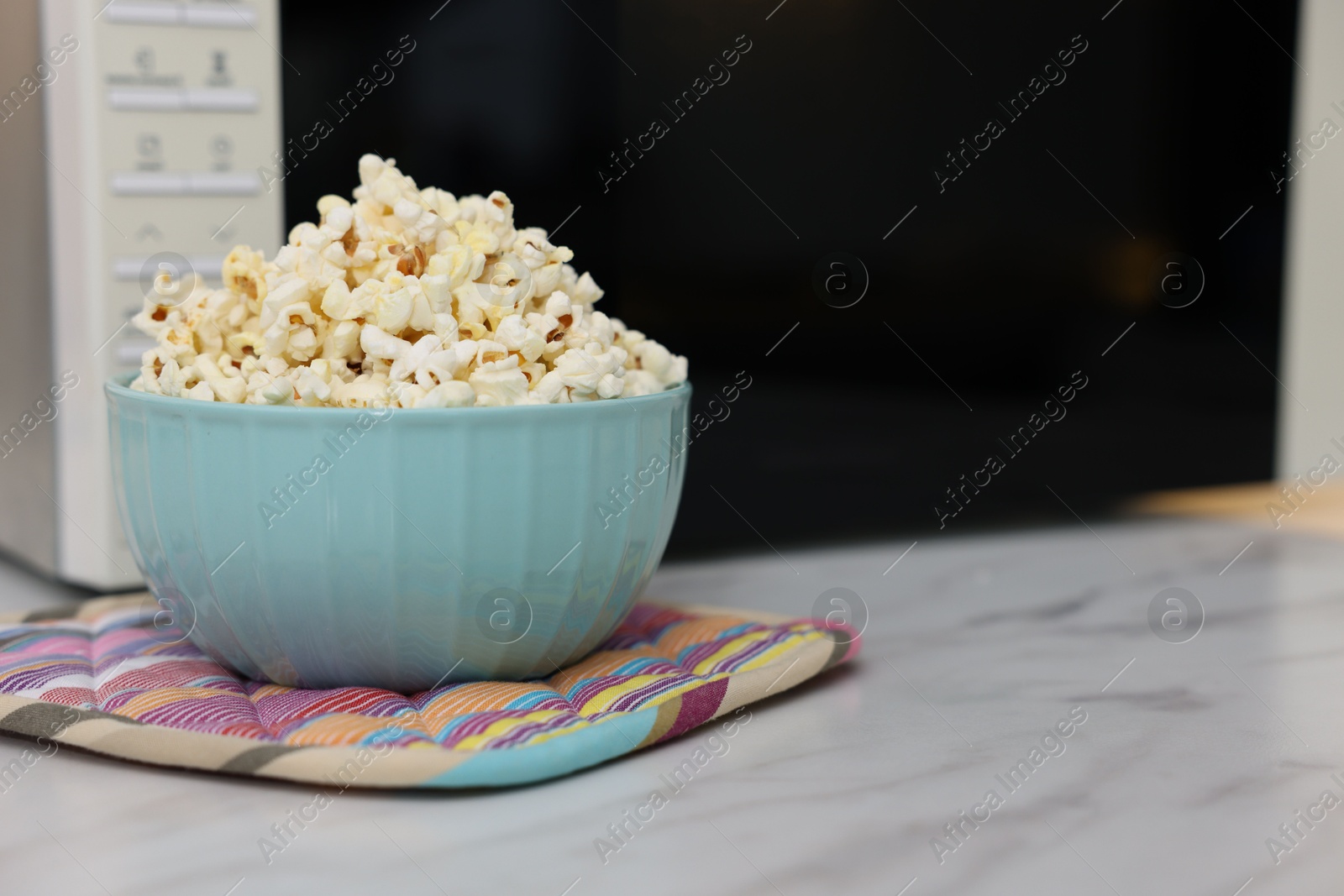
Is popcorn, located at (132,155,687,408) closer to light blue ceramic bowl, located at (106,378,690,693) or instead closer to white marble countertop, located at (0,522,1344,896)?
light blue ceramic bowl, located at (106,378,690,693)

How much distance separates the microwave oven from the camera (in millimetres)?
748

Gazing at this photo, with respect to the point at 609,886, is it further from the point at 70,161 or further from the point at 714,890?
the point at 70,161

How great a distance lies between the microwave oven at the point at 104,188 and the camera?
75 cm

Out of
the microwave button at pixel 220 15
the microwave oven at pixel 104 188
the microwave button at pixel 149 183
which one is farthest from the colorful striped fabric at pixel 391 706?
the microwave button at pixel 220 15

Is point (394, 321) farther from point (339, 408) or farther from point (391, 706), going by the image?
point (391, 706)

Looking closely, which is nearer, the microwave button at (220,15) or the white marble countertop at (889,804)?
the white marble countertop at (889,804)

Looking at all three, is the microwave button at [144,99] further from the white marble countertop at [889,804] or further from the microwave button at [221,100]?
the white marble countertop at [889,804]

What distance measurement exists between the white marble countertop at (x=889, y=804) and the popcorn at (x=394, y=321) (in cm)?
16

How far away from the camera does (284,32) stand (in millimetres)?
789

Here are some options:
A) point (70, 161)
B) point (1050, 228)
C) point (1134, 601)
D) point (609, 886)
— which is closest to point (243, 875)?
point (609, 886)

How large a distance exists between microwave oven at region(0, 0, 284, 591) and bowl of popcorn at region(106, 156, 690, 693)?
174 mm

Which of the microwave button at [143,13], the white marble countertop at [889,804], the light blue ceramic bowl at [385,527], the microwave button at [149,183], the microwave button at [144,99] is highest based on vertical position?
the microwave button at [143,13]

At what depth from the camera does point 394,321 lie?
56 cm

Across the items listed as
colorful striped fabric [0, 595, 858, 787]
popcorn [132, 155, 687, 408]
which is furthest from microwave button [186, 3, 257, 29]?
colorful striped fabric [0, 595, 858, 787]
